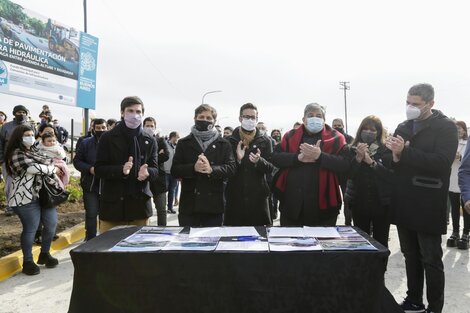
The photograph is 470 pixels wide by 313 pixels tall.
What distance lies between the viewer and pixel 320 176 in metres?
3.36

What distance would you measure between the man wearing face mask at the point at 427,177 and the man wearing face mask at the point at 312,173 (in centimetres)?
51

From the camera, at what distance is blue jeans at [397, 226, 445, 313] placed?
3035mm

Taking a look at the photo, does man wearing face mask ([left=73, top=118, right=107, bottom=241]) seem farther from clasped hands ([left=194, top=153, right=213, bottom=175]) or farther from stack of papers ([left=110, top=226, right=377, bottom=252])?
stack of papers ([left=110, top=226, right=377, bottom=252])

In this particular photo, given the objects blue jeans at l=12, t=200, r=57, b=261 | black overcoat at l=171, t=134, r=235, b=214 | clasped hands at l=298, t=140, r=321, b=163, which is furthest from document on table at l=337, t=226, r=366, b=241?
blue jeans at l=12, t=200, r=57, b=261

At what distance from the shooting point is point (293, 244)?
219cm

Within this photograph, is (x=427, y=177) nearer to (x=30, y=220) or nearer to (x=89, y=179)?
(x=30, y=220)

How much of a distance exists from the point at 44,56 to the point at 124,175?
40.1 ft

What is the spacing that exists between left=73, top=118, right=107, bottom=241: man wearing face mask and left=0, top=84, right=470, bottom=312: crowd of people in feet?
3.36

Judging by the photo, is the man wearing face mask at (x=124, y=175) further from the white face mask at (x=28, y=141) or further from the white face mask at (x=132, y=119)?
the white face mask at (x=28, y=141)

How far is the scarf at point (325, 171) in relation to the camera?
11.0 feet

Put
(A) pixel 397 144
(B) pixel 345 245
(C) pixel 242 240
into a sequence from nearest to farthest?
1. (B) pixel 345 245
2. (C) pixel 242 240
3. (A) pixel 397 144

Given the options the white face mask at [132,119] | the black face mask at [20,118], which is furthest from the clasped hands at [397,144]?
the black face mask at [20,118]

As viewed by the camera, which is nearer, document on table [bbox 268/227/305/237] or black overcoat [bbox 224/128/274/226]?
document on table [bbox 268/227/305/237]

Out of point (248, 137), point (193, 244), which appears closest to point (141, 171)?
point (248, 137)
